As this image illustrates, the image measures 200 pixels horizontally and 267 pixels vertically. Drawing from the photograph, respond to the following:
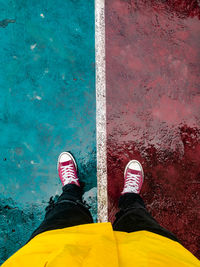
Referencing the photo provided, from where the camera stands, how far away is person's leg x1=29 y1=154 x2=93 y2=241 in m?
1.35

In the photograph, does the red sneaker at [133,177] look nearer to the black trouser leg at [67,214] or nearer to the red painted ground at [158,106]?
the red painted ground at [158,106]

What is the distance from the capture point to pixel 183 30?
1.99 m

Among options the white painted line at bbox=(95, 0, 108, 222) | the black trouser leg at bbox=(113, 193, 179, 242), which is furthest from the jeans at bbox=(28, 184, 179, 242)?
the white painted line at bbox=(95, 0, 108, 222)

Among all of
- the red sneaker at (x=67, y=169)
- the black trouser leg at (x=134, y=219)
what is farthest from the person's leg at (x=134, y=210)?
the red sneaker at (x=67, y=169)

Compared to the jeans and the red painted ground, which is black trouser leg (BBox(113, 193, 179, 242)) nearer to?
the jeans

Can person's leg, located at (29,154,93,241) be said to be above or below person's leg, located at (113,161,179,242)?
below

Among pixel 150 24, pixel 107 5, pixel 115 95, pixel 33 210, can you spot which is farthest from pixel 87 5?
pixel 33 210

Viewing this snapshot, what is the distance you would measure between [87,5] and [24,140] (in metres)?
1.55

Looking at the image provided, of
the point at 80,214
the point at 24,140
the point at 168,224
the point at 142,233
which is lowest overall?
the point at 168,224

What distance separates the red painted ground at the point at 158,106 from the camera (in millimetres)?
1958

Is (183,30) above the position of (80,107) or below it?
above

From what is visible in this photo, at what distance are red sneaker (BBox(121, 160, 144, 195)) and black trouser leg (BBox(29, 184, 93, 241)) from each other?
489 mm

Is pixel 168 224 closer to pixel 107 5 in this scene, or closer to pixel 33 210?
pixel 33 210

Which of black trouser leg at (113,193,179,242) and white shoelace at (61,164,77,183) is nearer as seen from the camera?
black trouser leg at (113,193,179,242)
